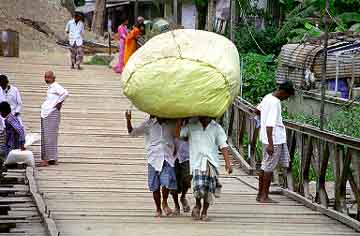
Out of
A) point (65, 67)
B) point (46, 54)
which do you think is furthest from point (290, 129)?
point (46, 54)

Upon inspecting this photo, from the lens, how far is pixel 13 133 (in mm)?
12961

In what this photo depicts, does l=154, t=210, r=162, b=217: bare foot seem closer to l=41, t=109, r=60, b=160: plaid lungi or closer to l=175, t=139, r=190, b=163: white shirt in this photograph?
l=175, t=139, r=190, b=163: white shirt

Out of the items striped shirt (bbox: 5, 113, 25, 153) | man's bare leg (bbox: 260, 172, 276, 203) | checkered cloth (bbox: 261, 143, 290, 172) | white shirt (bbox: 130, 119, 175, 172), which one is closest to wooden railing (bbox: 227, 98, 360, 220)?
checkered cloth (bbox: 261, 143, 290, 172)

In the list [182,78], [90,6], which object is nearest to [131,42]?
[182,78]

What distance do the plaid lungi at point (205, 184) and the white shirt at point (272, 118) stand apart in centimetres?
126

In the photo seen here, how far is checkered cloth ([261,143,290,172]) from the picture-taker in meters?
9.94

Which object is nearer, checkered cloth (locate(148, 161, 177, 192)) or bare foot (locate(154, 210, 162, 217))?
checkered cloth (locate(148, 161, 177, 192))

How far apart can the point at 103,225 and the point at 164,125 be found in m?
1.28

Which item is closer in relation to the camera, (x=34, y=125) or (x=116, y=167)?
(x=116, y=167)

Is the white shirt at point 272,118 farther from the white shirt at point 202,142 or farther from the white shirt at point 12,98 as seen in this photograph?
the white shirt at point 12,98

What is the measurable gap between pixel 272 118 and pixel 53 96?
14.3 ft

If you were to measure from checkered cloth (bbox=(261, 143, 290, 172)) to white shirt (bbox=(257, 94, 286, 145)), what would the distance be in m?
0.10

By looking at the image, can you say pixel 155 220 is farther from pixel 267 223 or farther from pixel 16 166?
pixel 16 166

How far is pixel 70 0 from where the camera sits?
39.6m
